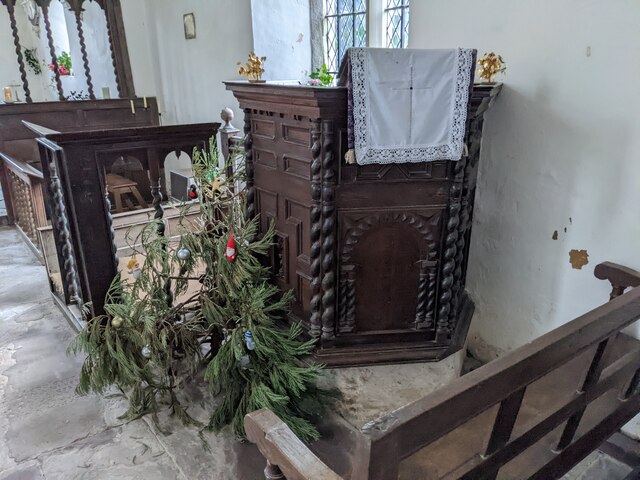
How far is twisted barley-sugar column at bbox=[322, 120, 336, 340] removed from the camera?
68.9 inches

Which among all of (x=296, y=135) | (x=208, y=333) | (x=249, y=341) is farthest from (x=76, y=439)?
(x=296, y=135)

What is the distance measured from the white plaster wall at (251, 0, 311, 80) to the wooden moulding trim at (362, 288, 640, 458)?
3.21 metres

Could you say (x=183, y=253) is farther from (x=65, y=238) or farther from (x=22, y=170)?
(x=22, y=170)

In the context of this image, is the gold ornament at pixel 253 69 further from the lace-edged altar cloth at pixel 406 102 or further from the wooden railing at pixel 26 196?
the wooden railing at pixel 26 196

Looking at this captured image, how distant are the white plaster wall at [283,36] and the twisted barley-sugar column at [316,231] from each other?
2305 millimetres

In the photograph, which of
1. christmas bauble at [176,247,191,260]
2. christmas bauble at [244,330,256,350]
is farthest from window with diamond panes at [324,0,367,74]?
christmas bauble at [244,330,256,350]

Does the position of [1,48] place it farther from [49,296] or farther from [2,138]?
[49,296]

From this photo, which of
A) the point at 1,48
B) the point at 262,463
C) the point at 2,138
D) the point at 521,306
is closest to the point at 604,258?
the point at 521,306

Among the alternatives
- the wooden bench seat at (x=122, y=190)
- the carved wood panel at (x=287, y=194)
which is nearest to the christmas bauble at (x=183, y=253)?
the carved wood panel at (x=287, y=194)

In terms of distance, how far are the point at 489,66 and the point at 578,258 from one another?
82cm

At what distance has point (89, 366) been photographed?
1893mm

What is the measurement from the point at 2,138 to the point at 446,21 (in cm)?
450

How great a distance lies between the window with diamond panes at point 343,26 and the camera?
129 inches

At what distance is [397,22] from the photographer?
10.1ft
